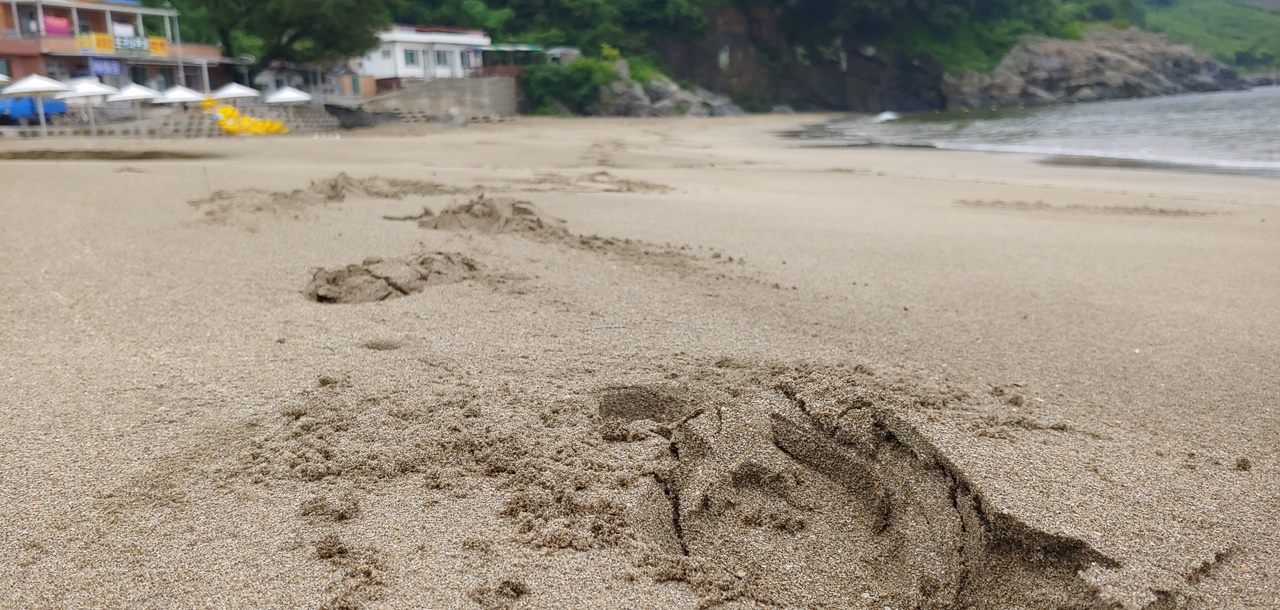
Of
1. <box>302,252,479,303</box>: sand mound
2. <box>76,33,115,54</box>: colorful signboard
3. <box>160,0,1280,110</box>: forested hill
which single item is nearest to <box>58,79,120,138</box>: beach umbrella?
<box>76,33,115,54</box>: colorful signboard

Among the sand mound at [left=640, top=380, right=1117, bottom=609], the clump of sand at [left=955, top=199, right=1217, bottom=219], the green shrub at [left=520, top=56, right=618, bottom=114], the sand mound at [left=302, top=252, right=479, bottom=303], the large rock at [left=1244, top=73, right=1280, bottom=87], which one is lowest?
the sand mound at [left=640, top=380, right=1117, bottom=609]

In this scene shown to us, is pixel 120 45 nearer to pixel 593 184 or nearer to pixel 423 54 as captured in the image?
pixel 423 54

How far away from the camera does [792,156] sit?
56.5ft

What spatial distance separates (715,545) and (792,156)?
52.3 ft

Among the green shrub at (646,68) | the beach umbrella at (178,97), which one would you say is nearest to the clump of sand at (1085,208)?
the beach umbrella at (178,97)

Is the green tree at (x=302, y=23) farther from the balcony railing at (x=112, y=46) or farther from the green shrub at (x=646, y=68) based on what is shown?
the green shrub at (x=646, y=68)

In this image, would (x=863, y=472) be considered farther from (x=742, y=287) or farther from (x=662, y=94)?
(x=662, y=94)

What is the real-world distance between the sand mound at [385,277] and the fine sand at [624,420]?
2 cm

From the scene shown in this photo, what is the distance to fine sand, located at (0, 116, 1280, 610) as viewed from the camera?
6.11 ft

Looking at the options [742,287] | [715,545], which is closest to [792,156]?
[742,287]

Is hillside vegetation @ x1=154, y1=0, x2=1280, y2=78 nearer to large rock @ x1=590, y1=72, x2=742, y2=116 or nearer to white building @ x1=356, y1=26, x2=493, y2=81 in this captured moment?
white building @ x1=356, y1=26, x2=493, y2=81

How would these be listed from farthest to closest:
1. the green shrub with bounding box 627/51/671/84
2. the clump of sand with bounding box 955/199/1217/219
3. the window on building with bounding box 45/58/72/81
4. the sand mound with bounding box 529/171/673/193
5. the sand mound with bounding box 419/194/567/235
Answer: the green shrub with bounding box 627/51/671/84
the window on building with bounding box 45/58/72/81
the sand mound with bounding box 529/171/673/193
the clump of sand with bounding box 955/199/1217/219
the sand mound with bounding box 419/194/567/235

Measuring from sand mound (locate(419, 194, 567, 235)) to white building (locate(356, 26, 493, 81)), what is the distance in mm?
34492

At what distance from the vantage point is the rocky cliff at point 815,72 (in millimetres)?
49844
